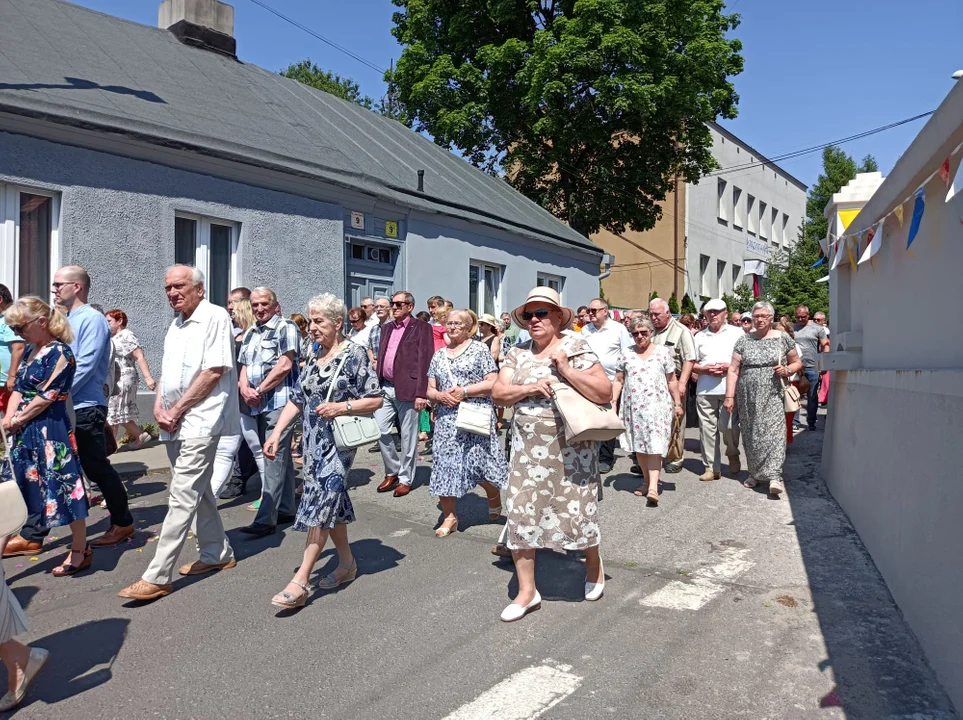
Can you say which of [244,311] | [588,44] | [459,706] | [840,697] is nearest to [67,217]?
[244,311]

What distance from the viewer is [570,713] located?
3320mm

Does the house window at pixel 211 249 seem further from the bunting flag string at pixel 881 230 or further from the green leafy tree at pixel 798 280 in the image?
the green leafy tree at pixel 798 280

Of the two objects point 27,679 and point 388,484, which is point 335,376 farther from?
point 388,484

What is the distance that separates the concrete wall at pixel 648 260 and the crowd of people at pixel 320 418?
2649 cm

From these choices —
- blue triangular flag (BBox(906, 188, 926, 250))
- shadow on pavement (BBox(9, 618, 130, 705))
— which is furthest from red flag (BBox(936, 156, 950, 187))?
shadow on pavement (BBox(9, 618, 130, 705))

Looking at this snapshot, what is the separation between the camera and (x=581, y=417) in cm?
Answer: 427

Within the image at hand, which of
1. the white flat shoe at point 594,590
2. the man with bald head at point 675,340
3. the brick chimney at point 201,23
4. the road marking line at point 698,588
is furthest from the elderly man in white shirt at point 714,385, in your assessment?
the brick chimney at point 201,23

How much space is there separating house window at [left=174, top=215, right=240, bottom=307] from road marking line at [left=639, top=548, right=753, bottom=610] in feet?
26.0

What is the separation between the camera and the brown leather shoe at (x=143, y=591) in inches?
181

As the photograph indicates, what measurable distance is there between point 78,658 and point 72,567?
1445 millimetres

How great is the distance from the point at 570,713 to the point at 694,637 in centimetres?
111

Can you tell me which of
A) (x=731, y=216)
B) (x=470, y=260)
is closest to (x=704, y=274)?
(x=731, y=216)

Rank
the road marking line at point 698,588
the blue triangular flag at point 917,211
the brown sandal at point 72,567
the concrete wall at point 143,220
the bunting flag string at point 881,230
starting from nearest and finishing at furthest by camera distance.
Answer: the bunting flag string at point 881,230, the blue triangular flag at point 917,211, the road marking line at point 698,588, the brown sandal at point 72,567, the concrete wall at point 143,220

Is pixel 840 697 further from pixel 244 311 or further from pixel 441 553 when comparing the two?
pixel 244 311
